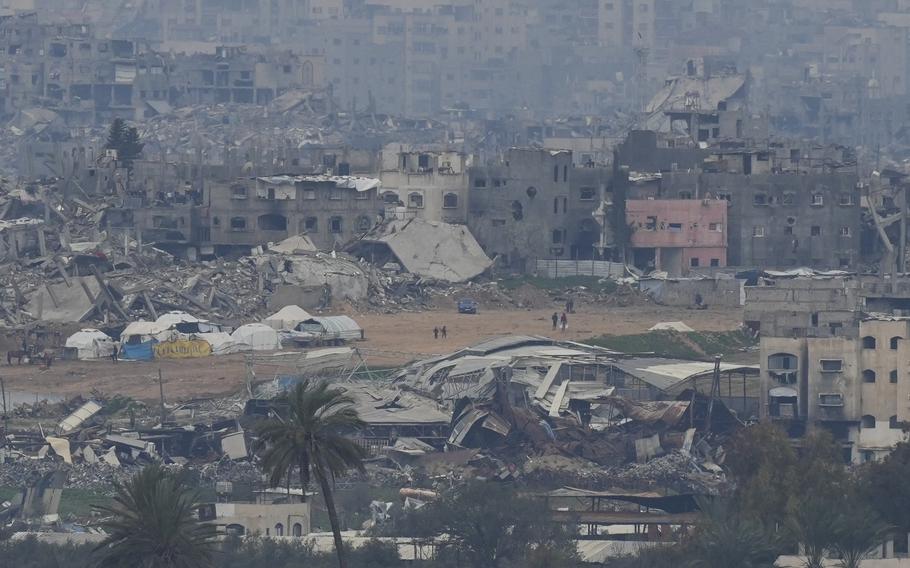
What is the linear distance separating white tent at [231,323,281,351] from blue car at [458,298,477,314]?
821 cm

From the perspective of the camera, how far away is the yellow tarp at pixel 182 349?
68.6 meters

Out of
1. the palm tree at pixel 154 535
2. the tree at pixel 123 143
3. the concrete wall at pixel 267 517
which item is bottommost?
the concrete wall at pixel 267 517

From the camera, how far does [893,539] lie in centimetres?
4778

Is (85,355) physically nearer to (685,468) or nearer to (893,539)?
(685,468)

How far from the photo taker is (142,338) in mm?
69062

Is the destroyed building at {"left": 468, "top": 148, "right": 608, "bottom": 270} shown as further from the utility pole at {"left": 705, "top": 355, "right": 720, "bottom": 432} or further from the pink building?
the utility pole at {"left": 705, "top": 355, "right": 720, "bottom": 432}

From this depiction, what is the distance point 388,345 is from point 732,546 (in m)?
26.1

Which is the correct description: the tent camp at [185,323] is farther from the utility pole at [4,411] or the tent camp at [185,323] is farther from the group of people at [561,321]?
the group of people at [561,321]

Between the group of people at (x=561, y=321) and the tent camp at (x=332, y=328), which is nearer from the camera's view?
the tent camp at (x=332, y=328)

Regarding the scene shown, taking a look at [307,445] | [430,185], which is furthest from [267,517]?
[430,185]

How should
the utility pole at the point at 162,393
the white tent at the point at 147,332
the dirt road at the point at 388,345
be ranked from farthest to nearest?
the white tent at the point at 147,332 → the dirt road at the point at 388,345 → the utility pole at the point at 162,393

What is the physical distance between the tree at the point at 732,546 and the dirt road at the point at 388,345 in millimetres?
19187

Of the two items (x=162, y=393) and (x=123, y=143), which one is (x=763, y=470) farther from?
(x=123, y=143)

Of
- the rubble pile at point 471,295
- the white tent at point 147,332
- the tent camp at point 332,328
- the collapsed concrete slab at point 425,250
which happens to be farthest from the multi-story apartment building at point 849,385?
the collapsed concrete slab at point 425,250
